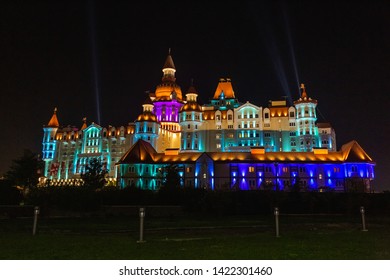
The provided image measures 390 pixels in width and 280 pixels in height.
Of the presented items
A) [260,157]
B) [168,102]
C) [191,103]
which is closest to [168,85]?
[168,102]

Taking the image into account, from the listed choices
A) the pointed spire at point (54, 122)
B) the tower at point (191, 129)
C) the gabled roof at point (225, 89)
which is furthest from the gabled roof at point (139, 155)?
the pointed spire at point (54, 122)

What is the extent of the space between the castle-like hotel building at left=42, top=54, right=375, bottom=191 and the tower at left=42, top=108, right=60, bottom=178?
1.00 ft

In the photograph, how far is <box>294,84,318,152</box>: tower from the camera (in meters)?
85.7

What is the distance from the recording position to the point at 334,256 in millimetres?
11344

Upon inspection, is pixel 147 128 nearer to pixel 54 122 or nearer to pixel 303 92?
pixel 54 122

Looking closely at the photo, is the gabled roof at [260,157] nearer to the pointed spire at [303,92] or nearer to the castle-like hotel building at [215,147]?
the castle-like hotel building at [215,147]

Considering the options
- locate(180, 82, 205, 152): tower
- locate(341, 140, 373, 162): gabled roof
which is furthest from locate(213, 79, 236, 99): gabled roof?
locate(341, 140, 373, 162): gabled roof

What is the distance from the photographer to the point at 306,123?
3425 inches

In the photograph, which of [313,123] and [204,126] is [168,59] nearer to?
[204,126]

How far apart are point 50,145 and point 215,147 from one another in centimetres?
5400

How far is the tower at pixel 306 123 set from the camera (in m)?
85.7

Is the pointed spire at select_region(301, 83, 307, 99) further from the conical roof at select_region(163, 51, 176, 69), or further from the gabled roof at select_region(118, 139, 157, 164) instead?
the conical roof at select_region(163, 51, 176, 69)

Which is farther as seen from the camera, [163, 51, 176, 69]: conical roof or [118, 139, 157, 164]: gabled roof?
[163, 51, 176, 69]: conical roof

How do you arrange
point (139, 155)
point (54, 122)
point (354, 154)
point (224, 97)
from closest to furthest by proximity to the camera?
point (354, 154)
point (139, 155)
point (224, 97)
point (54, 122)
